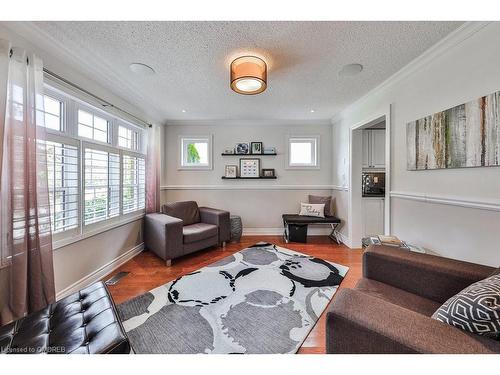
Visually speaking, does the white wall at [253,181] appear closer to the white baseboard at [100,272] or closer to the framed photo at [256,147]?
the framed photo at [256,147]

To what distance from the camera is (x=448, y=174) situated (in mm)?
1606

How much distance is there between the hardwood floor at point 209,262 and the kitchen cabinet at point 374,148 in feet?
5.09

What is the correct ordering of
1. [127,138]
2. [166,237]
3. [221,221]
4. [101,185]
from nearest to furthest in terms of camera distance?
[101,185] → [166,237] → [127,138] → [221,221]

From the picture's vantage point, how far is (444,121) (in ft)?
5.29

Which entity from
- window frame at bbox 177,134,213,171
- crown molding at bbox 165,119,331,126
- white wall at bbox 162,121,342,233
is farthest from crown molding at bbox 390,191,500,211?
window frame at bbox 177,134,213,171

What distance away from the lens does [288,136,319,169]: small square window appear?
3893 millimetres

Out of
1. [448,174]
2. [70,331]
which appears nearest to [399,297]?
[448,174]

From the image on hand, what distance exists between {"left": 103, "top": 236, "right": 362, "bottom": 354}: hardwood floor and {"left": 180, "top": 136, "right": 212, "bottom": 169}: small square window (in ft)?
5.53

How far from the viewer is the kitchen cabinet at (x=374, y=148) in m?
3.35

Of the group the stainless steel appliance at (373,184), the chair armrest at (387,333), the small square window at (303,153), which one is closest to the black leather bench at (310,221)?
the stainless steel appliance at (373,184)

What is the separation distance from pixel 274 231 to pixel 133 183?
8.70 feet

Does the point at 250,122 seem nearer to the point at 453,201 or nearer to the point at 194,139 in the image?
the point at 194,139

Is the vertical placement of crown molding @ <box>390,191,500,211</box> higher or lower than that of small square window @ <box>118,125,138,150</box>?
lower

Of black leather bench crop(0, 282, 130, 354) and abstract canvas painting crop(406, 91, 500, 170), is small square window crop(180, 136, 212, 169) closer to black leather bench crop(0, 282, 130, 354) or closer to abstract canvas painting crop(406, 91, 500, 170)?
black leather bench crop(0, 282, 130, 354)
